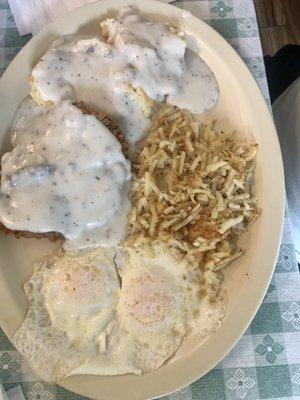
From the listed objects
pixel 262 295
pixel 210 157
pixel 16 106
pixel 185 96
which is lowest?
pixel 262 295

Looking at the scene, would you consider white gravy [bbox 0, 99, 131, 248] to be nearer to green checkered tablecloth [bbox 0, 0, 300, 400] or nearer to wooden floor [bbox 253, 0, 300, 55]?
green checkered tablecloth [bbox 0, 0, 300, 400]

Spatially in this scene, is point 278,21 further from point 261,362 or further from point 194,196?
point 261,362

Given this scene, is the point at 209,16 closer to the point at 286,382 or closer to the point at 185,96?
the point at 185,96

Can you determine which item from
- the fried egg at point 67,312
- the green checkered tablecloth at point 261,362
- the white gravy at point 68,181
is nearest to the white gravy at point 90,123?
the white gravy at point 68,181

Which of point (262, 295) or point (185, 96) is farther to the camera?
point (185, 96)

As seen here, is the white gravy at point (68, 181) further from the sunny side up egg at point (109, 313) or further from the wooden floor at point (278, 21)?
the wooden floor at point (278, 21)

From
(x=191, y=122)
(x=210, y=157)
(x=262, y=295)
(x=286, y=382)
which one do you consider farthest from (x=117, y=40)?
(x=286, y=382)
